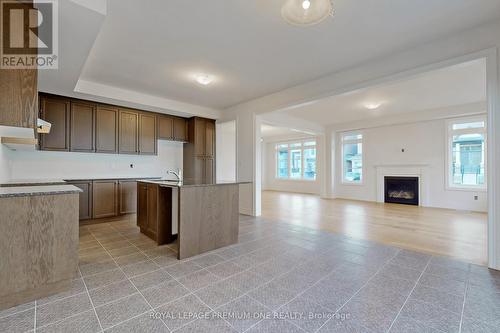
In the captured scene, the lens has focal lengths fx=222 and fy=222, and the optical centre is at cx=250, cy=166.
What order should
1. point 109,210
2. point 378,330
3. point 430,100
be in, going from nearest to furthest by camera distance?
point 378,330 → point 109,210 → point 430,100

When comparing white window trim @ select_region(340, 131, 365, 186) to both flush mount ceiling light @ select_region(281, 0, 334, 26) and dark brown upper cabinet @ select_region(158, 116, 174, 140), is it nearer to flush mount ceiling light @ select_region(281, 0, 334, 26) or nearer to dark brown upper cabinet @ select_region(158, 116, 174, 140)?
dark brown upper cabinet @ select_region(158, 116, 174, 140)

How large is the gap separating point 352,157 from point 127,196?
24.2 feet

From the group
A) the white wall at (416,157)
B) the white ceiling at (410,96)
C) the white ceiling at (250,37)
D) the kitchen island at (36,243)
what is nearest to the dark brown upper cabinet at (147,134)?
the white ceiling at (250,37)

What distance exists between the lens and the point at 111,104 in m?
4.65

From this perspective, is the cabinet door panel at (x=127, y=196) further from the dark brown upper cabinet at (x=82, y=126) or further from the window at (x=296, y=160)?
the window at (x=296, y=160)

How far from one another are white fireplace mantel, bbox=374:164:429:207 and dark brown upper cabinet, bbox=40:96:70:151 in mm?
8444

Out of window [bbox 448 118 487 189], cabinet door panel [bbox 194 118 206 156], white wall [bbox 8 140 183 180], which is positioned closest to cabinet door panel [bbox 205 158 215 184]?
cabinet door panel [bbox 194 118 206 156]

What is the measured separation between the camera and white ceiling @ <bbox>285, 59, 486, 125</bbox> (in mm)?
3883

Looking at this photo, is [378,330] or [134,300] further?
[134,300]

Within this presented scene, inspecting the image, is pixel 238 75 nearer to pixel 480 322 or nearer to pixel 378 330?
pixel 378 330

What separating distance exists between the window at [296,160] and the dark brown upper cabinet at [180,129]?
6.13 meters

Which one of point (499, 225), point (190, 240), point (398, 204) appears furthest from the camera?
point (398, 204)

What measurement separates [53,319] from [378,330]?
2290mm

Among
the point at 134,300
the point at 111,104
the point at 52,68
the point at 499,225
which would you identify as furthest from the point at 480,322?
the point at 111,104
